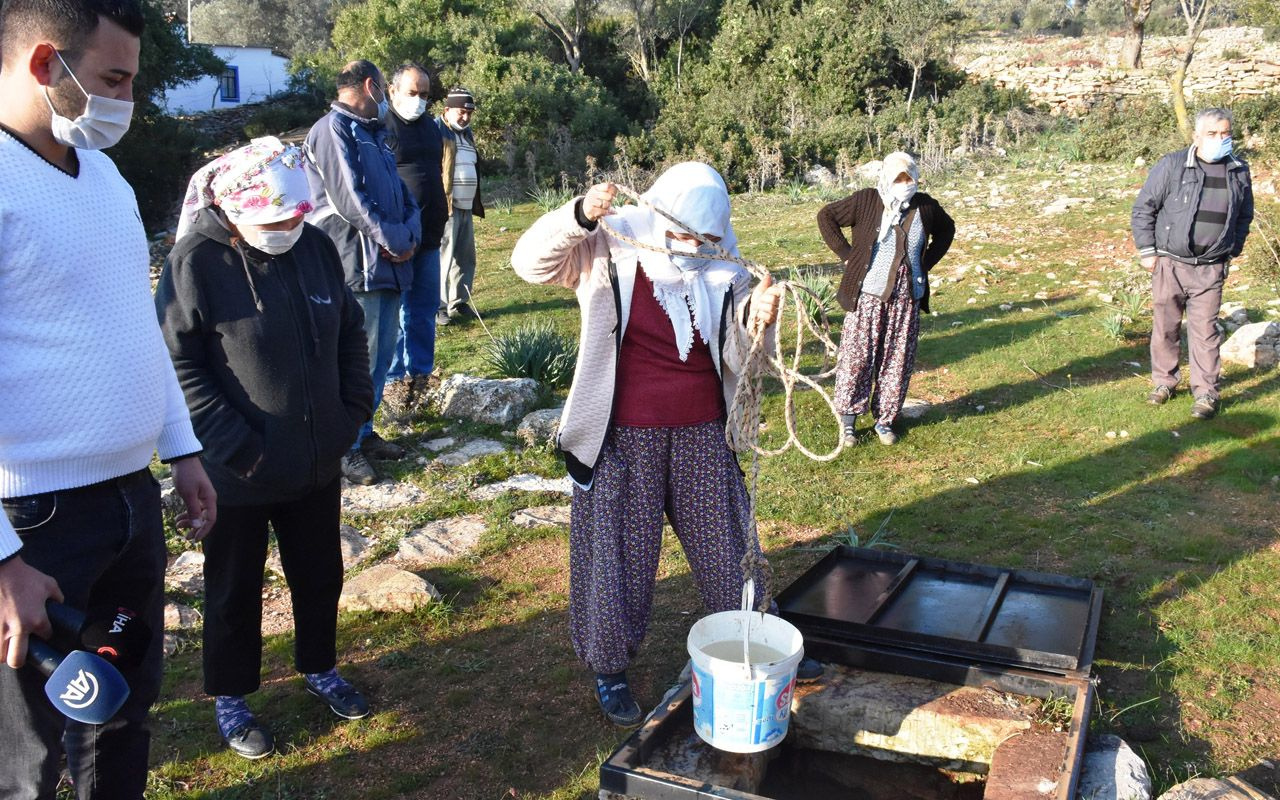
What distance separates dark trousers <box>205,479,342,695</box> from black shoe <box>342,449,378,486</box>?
2100 millimetres

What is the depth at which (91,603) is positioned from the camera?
2275 mm

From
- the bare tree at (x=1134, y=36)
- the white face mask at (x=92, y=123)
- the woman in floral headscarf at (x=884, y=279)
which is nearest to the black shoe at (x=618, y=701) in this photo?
the white face mask at (x=92, y=123)

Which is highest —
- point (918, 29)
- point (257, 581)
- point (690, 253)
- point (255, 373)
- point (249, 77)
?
point (918, 29)

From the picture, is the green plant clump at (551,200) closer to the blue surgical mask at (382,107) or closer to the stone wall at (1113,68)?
the blue surgical mask at (382,107)

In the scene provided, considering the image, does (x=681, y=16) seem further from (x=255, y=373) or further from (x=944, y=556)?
(x=255, y=373)

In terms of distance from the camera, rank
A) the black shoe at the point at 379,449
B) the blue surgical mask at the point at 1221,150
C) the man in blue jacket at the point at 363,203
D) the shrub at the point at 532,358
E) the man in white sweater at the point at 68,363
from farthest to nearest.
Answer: the shrub at the point at 532,358
the blue surgical mask at the point at 1221,150
the black shoe at the point at 379,449
the man in blue jacket at the point at 363,203
the man in white sweater at the point at 68,363

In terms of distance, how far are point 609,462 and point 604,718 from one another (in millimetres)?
953

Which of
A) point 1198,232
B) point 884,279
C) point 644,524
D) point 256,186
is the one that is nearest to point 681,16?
point 1198,232

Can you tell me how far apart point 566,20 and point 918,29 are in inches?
354

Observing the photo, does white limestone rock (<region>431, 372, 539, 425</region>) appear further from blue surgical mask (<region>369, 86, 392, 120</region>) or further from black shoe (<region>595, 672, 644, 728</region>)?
black shoe (<region>595, 672, 644, 728</region>)

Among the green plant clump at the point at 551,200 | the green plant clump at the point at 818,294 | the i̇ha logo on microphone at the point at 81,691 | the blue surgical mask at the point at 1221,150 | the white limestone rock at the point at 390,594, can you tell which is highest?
the blue surgical mask at the point at 1221,150

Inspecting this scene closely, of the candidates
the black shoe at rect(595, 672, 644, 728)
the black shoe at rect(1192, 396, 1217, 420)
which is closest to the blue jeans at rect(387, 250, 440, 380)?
the black shoe at rect(595, 672, 644, 728)

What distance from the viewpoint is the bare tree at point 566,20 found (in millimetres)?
24734

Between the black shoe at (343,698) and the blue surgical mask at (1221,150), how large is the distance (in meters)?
5.90
